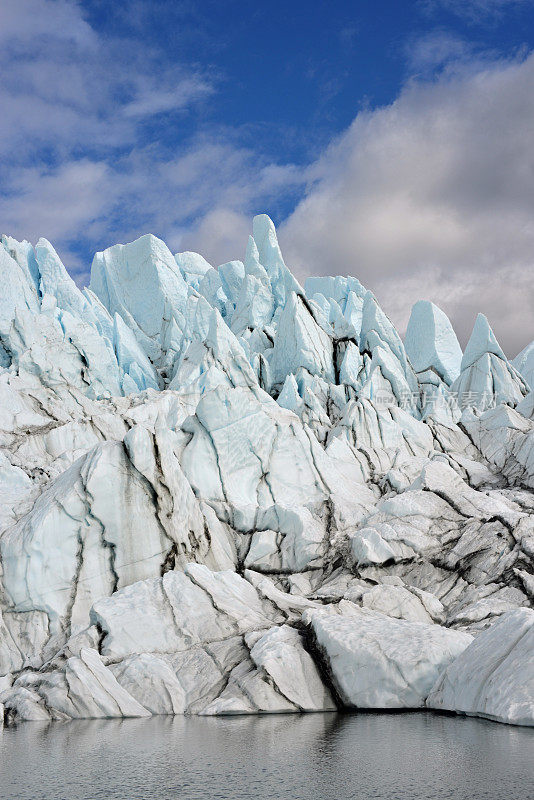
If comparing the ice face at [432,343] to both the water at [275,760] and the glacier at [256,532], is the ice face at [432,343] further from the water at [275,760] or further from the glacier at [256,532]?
the water at [275,760]

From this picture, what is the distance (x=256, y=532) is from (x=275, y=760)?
1113 cm

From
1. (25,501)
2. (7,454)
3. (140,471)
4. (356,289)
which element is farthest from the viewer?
(356,289)

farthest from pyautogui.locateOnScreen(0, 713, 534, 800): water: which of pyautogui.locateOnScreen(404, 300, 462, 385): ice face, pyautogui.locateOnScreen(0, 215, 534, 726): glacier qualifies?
pyautogui.locateOnScreen(404, 300, 462, 385): ice face

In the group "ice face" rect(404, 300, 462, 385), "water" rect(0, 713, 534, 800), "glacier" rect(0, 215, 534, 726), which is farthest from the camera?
"ice face" rect(404, 300, 462, 385)

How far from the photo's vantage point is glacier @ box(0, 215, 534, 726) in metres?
11.6

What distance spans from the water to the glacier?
3.04 ft

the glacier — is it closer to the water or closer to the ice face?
the water

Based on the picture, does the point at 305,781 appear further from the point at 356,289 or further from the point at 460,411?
the point at 356,289

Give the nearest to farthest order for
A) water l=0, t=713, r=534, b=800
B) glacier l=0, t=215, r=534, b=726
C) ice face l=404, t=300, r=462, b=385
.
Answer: water l=0, t=713, r=534, b=800 → glacier l=0, t=215, r=534, b=726 → ice face l=404, t=300, r=462, b=385

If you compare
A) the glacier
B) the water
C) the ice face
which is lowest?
the water

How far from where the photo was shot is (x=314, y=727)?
10078mm

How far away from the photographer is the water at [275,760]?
6.80m

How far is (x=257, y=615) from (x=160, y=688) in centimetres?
257

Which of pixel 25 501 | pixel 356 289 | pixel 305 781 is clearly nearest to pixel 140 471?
pixel 25 501
